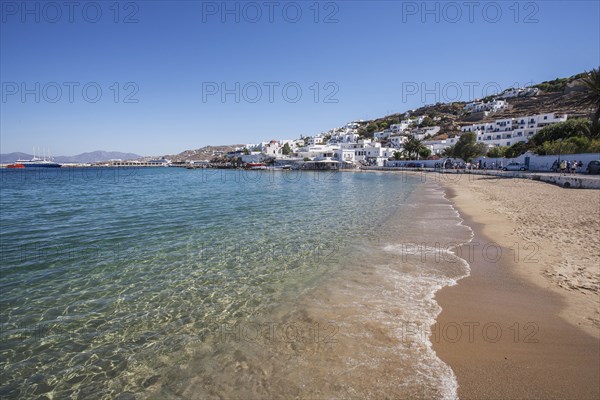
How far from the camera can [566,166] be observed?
3762cm

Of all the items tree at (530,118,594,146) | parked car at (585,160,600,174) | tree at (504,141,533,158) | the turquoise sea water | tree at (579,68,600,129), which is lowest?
the turquoise sea water

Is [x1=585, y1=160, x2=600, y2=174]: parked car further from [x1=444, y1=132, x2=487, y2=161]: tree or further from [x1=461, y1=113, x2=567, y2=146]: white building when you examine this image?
[x1=461, y1=113, x2=567, y2=146]: white building

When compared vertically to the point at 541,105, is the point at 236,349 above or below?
below

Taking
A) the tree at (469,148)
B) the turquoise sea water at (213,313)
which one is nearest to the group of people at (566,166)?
the tree at (469,148)

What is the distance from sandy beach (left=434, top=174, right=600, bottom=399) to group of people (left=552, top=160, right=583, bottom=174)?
32.3m

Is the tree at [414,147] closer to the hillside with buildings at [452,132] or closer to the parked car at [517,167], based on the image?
the hillside with buildings at [452,132]

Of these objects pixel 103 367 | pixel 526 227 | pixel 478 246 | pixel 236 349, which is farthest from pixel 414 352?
pixel 526 227

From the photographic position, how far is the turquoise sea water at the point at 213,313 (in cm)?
440

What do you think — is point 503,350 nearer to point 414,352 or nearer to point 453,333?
point 453,333

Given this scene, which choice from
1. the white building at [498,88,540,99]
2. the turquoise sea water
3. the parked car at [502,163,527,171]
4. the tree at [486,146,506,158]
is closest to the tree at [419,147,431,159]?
the tree at [486,146,506,158]

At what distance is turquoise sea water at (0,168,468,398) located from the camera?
14.4ft

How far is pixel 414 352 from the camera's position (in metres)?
4.94

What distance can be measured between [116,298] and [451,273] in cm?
830

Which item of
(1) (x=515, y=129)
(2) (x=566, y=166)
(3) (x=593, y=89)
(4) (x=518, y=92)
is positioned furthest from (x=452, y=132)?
(2) (x=566, y=166)
